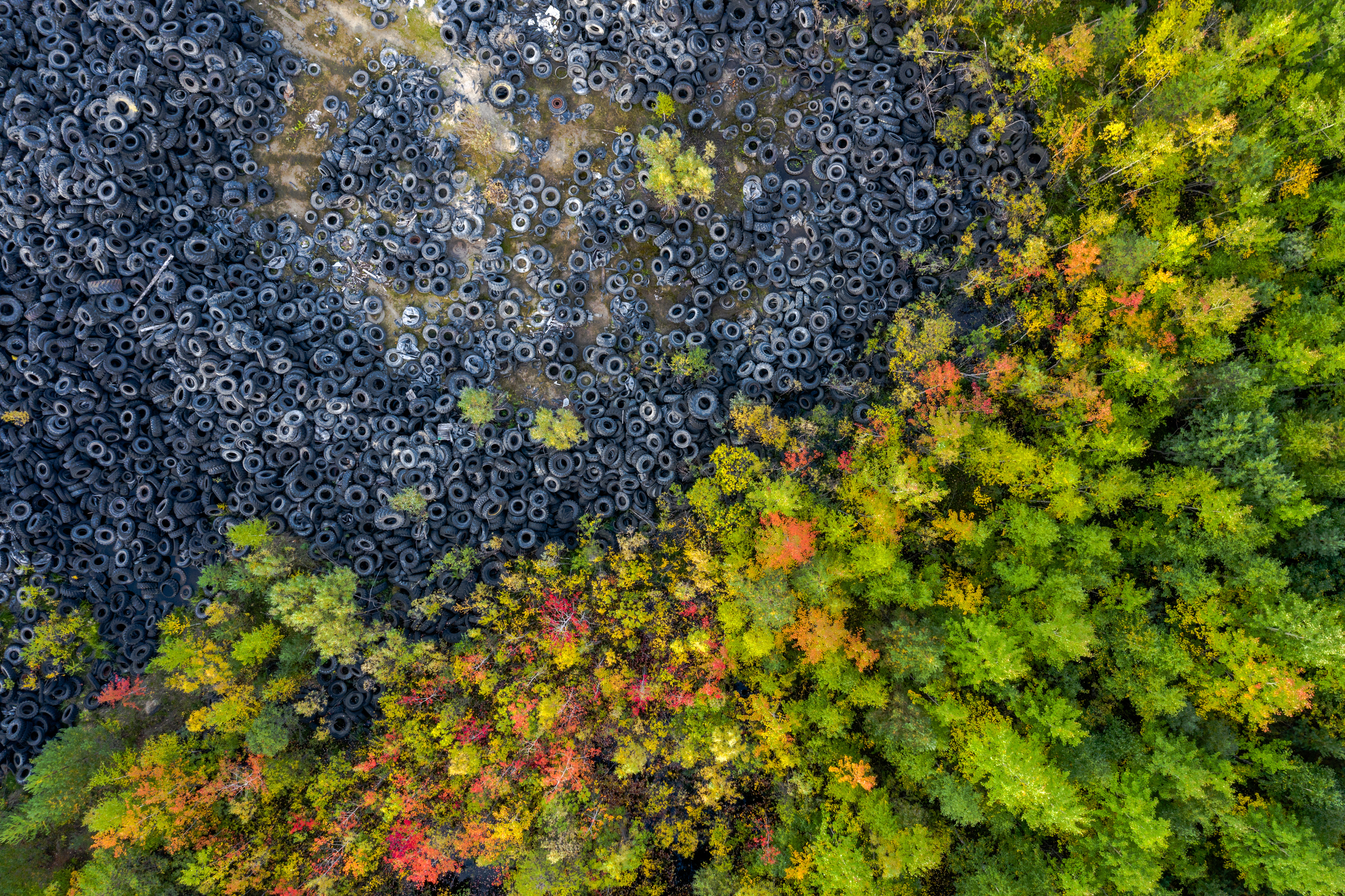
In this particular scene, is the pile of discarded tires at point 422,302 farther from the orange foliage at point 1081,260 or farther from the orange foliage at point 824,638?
the orange foliage at point 824,638

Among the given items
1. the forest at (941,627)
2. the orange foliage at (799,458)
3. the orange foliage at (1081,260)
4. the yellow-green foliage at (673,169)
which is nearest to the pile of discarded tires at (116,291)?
the forest at (941,627)

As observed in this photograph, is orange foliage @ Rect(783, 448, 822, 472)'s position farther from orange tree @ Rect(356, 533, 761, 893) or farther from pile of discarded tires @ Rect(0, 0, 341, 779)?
pile of discarded tires @ Rect(0, 0, 341, 779)

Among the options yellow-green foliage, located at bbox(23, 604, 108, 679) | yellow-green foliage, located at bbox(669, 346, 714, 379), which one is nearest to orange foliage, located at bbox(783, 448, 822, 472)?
yellow-green foliage, located at bbox(669, 346, 714, 379)

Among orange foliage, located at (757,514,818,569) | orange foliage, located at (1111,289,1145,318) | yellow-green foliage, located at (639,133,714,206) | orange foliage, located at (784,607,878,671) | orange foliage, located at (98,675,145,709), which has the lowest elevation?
orange foliage, located at (98,675,145,709)

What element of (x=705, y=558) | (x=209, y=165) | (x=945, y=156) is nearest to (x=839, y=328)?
(x=945, y=156)

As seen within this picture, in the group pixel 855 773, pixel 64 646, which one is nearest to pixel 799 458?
pixel 855 773

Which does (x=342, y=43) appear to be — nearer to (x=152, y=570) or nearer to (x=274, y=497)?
(x=274, y=497)
